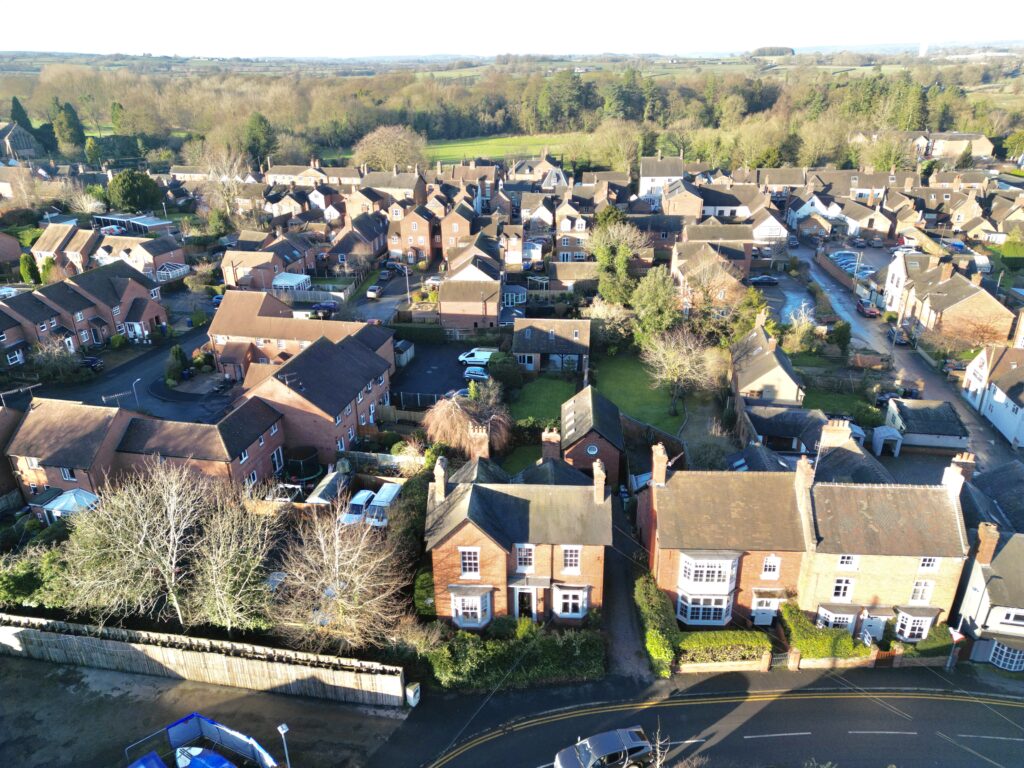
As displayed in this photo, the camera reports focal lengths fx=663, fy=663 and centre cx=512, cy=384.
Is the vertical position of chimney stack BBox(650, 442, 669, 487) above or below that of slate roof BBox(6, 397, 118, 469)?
above

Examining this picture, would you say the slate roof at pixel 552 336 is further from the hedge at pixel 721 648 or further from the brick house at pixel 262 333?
the hedge at pixel 721 648

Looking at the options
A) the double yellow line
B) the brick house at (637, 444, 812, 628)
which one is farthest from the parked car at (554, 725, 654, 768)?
the brick house at (637, 444, 812, 628)

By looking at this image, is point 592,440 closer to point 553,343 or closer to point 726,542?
point 726,542

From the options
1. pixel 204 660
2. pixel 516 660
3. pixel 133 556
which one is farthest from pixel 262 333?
pixel 516 660

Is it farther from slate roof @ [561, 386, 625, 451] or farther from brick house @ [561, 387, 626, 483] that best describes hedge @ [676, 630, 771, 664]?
slate roof @ [561, 386, 625, 451]

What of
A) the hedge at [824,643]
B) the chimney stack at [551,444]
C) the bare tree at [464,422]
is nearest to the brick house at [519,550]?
the chimney stack at [551,444]

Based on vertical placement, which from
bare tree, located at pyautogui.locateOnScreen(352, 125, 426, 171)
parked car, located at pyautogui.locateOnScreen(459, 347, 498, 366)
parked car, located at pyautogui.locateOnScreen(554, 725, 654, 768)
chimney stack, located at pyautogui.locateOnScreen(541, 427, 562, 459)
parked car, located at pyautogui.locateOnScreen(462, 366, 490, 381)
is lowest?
parked car, located at pyautogui.locateOnScreen(554, 725, 654, 768)
